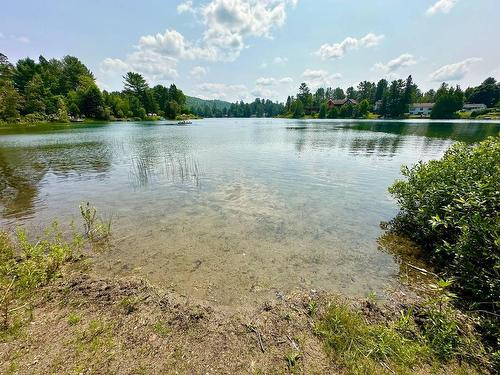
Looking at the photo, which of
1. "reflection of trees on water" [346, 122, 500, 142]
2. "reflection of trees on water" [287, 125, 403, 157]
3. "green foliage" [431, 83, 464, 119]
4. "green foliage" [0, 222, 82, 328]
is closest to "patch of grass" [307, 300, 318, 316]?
"green foliage" [0, 222, 82, 328]

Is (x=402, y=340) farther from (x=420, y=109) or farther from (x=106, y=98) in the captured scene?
(x=420, y=109)

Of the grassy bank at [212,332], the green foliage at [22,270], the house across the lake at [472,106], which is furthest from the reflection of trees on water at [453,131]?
the house across the lake at [472,106]

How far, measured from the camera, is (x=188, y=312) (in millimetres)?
4391

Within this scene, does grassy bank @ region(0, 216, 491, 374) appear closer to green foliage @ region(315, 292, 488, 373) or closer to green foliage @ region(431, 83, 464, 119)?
green foliage @ region(315, 292, 488, 373)

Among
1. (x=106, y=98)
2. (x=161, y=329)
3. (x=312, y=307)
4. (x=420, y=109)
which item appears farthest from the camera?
(x=420, y=109)

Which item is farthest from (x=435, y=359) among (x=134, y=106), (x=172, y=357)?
(x=134, y=106)

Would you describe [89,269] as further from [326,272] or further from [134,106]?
[134,106]

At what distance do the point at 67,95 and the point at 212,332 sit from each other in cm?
11938

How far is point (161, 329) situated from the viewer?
3.95 m

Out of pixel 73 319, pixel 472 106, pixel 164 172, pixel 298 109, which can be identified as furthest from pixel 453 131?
pixel 298 109

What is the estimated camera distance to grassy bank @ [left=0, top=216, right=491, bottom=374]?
3334 millimetres

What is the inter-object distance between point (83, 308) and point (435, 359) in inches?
244

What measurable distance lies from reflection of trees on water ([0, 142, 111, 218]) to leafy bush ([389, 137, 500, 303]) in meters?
14.9

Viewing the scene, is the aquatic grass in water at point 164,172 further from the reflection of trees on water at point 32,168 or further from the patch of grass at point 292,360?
the patch of grass at point 292,360
